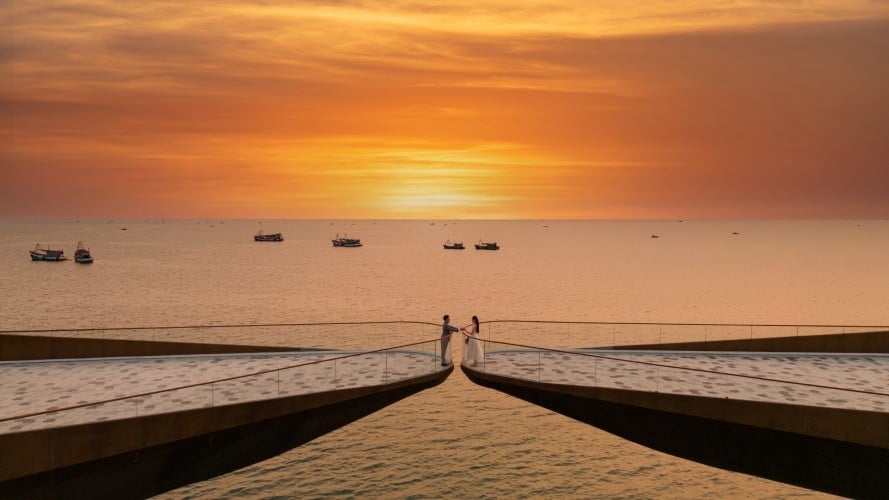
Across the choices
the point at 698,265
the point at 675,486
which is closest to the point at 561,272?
the point at 698,265

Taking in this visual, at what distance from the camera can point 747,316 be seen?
62531 mm

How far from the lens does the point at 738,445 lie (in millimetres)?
16656

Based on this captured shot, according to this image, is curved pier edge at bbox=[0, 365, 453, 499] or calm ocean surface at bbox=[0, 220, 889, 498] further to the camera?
calm ocean surface at bbox=[0, 220, 889, 498]

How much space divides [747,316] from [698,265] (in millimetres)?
66560

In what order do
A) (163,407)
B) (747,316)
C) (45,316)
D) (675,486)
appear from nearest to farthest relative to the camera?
(163,407) → (675,486) → (45,316) → (747,316)

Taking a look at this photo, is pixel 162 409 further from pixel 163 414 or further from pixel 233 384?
pixel 233 384

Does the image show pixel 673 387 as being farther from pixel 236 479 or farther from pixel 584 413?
pixel 236 479

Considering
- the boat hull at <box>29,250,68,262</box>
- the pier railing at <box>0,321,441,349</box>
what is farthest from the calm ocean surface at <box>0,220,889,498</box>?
the boat hull at <box>29,250,68,262</box>

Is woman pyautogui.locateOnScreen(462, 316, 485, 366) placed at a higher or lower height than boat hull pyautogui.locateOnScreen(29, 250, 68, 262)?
lower

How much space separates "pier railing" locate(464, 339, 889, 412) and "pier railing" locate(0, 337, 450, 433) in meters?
3.00

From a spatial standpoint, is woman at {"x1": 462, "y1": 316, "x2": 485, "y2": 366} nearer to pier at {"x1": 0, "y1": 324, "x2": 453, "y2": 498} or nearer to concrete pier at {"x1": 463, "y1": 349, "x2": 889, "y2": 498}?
concrete pier at {"x1": 463, "y1": 349, "x2": 889, "y2": 498}

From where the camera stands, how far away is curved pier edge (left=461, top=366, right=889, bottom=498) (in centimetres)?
1552

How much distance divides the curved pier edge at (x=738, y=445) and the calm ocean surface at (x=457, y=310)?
4.11 m

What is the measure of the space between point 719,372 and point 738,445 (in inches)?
82.3
